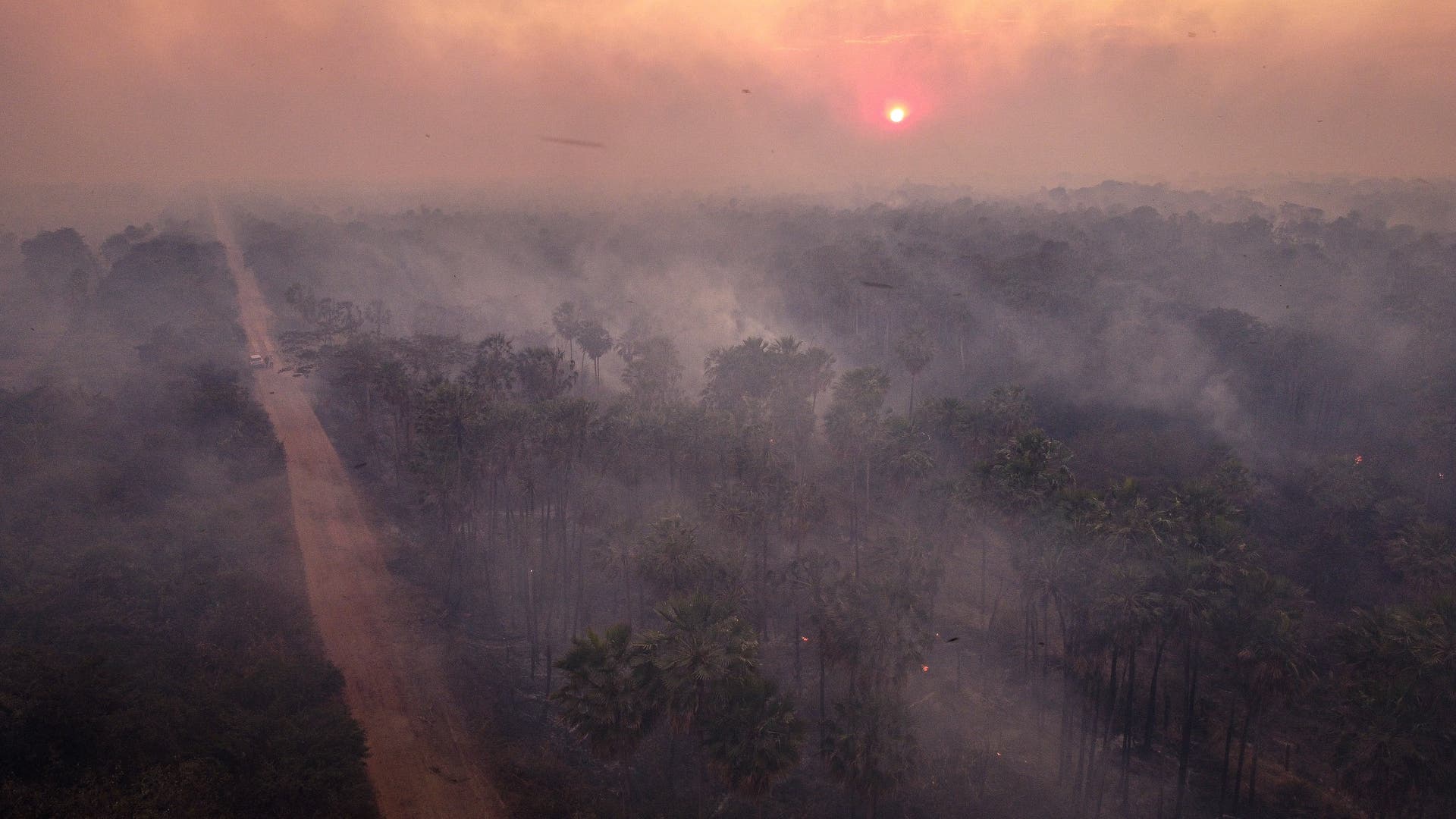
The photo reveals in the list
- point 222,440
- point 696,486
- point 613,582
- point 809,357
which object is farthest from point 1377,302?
point 222,440

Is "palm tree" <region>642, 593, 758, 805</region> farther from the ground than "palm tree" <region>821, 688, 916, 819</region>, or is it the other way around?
"palm tree" <region>642, 593, 758, 805</region>

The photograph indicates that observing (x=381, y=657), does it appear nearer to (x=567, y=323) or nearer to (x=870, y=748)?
(x=870, y=748)

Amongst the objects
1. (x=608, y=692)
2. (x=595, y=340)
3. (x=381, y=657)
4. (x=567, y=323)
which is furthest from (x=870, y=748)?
(x=567, y=323)

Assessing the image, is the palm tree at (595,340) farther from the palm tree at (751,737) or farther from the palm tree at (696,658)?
the palm tree at (751,737)

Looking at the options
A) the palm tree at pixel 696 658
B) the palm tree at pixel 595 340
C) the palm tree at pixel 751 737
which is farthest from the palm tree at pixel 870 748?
Result: the palm tree at pixel 595 340

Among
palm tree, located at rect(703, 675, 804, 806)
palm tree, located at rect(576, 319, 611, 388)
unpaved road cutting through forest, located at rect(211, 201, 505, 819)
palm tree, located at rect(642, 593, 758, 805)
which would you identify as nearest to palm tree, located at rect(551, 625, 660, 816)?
palm tree, located at rect(642, 593, 758, 805)

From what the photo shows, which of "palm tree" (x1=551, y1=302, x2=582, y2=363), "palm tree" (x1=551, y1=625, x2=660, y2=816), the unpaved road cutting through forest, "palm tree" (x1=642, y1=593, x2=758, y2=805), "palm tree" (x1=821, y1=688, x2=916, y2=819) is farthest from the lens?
"palm tree" (x1=551, y1=302, x2=582, y2=363)

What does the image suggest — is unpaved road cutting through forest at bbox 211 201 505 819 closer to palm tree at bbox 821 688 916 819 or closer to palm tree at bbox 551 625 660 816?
palm tree at bbox 551 625 660 816
